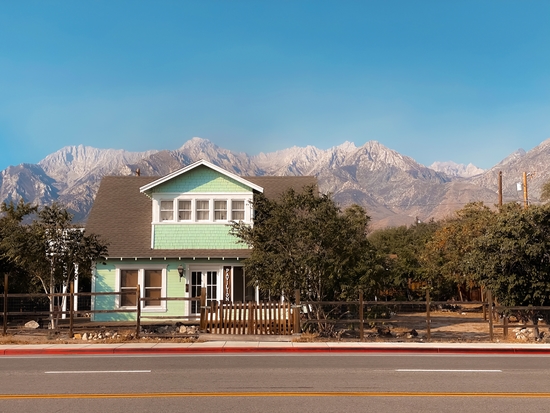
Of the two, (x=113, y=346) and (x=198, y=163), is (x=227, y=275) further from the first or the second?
(x=113, y=346)

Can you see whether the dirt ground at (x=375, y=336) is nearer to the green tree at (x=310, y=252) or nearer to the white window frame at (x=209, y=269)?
the green tree at (x=310, y=252)

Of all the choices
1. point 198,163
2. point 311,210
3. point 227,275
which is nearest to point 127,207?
point 198,163

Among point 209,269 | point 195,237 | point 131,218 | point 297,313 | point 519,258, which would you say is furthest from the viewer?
point 131,218

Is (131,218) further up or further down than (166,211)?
further down

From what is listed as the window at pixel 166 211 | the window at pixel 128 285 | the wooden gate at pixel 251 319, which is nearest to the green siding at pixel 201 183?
the window at pixel 166 211

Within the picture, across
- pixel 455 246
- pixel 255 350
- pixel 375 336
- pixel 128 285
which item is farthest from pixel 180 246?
pixel 455 246

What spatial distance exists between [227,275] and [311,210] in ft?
24.6

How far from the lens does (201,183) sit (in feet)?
94.6

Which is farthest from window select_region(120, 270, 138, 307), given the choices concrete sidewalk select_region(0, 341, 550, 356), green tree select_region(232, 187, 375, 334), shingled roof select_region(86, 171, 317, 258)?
concrete sidewalk select_region(0, 341, 550, 356)

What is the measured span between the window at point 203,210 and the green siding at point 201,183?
2.03ft

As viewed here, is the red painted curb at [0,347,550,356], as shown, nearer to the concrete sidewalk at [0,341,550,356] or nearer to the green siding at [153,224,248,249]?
the concrete sidewalk at [0,341,550,356]

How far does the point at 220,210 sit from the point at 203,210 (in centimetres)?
80

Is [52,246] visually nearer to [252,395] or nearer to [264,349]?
[264,349]

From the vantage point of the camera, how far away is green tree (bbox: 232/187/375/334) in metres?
21.0
